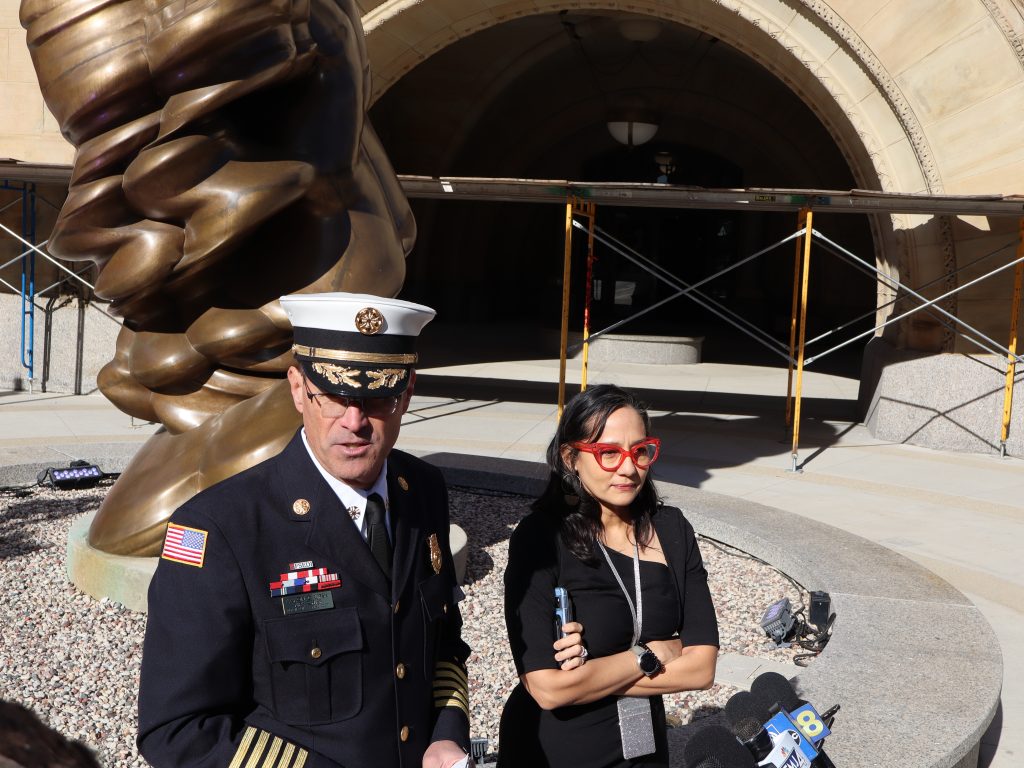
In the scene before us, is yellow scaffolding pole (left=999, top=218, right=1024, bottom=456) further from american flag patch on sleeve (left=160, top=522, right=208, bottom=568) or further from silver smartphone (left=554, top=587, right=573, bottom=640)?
american flag patch on sleeve (left=160, top=522, right=208, bottom=568)

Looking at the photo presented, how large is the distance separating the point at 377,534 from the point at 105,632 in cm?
308

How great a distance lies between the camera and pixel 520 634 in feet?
8.83

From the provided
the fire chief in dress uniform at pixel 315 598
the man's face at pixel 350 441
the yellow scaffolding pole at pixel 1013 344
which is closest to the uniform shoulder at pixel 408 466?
the fire chief in dress uniform at pixel 315 598

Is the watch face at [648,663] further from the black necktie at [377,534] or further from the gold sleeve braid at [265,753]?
the gold sleeve braid at [265,753]

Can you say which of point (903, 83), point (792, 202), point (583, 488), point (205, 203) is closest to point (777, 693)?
point (583, 488)

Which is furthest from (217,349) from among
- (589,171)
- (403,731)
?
(589,171)

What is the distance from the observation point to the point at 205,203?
201 inches

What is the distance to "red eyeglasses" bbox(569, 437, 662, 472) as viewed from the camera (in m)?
2.76

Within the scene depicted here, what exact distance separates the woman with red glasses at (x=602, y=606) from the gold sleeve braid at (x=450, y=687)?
22 cm

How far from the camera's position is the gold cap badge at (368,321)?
2.27 m

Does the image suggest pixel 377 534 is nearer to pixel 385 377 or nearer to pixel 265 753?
pixel 385 377

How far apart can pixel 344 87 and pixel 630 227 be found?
2410cm

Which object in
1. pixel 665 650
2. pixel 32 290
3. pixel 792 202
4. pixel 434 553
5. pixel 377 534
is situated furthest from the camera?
pixel 32 290

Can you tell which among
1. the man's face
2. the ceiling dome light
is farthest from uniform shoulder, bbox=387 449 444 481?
the ceiling dome light
